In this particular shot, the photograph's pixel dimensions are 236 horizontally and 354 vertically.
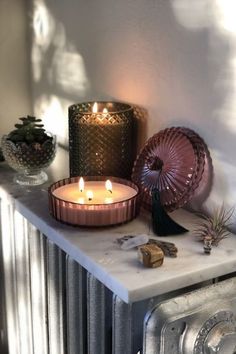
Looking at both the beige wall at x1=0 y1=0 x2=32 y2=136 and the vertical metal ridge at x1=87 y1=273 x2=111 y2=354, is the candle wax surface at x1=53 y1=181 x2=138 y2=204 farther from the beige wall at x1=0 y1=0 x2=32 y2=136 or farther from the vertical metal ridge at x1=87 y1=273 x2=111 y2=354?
the beige wall at x1=0 y1=0 x2=32 y2=136

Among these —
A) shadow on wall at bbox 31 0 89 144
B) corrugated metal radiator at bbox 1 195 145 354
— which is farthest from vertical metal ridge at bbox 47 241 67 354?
shadow on wall at bbox 31 0 89 144

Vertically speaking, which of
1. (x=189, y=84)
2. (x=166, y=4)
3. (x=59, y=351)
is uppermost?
(x=166, y=4)

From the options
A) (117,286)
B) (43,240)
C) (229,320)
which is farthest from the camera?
(43,240)

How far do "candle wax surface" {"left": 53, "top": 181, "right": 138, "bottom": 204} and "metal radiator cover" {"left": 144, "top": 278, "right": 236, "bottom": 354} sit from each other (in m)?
0.25

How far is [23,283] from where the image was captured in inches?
51.9

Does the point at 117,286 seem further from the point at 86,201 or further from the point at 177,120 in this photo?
the point at 177,120

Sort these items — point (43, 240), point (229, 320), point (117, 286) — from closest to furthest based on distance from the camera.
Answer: point (117, 286)
point (229, 320)
point (43, 240)

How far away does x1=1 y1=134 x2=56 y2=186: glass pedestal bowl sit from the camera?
1273 millimetres

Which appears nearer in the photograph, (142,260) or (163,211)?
(142,260)

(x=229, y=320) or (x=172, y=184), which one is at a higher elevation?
(x=172, y=184)

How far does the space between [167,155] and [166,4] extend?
0.30 metres

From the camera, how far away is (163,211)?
0.97 metres

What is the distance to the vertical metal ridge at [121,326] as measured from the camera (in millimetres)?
869

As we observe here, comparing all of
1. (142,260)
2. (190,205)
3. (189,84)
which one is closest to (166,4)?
(189,84)
